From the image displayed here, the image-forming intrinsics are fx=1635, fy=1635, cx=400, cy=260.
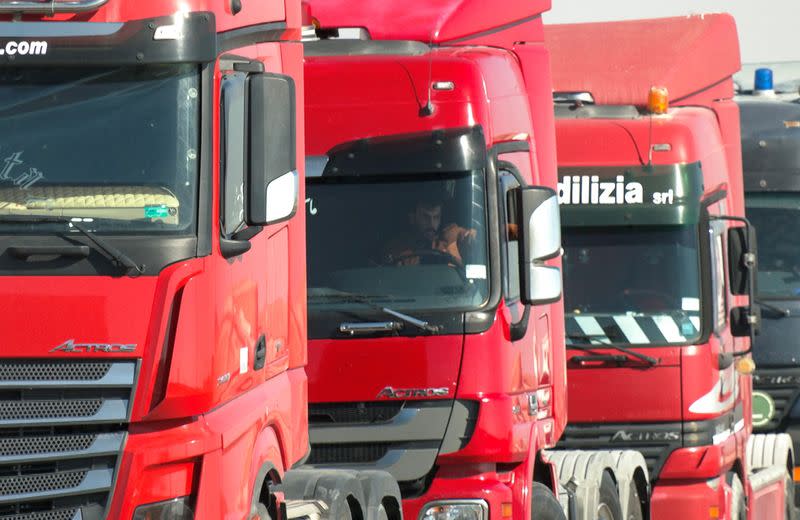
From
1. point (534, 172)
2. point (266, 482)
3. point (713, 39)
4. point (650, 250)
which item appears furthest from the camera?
point (713, 39)

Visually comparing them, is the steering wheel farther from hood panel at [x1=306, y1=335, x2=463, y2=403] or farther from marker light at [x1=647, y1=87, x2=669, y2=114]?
hood panel at [x1=306, y1=335, x2=463, y2=403]

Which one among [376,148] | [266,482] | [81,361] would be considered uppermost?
[376,148]

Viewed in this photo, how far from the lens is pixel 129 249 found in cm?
504

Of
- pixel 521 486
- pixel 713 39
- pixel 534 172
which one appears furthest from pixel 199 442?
pixel 713 39

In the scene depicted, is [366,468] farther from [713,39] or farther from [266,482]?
[713,39]

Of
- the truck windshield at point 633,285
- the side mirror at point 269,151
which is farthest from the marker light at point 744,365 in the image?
the side mirror at point 269,151

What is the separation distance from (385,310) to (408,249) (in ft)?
1.00

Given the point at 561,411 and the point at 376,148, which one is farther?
the point at 561,411

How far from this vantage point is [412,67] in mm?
7758

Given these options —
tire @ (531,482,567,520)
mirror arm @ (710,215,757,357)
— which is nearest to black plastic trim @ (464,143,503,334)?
tire @ (531,482,567,520)

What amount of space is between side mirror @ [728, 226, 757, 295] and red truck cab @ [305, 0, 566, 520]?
306 centimetres

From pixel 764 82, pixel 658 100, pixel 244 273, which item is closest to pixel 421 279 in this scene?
pixel 244 273

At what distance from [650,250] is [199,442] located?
5.42 meters

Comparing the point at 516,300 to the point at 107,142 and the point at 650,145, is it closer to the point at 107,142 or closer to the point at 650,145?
the point at 650,145
